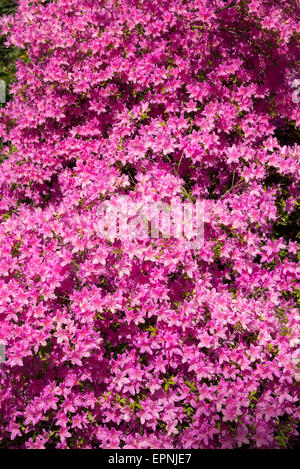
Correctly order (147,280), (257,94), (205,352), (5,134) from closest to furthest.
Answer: (147,280), (205,352), (257,94), (5,134)

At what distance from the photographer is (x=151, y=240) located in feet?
8.13

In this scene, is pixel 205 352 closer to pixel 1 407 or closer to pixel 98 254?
pixel 98 254

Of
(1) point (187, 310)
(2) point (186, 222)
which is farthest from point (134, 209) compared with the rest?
(1) point (187, 310)

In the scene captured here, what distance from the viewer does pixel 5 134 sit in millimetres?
3885

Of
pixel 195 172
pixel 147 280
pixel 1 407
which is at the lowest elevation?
pixel 1 407

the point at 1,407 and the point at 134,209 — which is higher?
the point at 134,209

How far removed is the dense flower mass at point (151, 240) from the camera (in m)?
2.35

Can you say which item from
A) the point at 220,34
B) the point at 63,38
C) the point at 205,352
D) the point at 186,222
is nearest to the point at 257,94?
the point at 220,34

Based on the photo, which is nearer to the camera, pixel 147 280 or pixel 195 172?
pixel 147 280

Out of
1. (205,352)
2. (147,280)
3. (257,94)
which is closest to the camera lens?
(147,280)

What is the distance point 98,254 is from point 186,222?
0.57 m

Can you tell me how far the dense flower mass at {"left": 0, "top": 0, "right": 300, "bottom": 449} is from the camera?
2.35m
